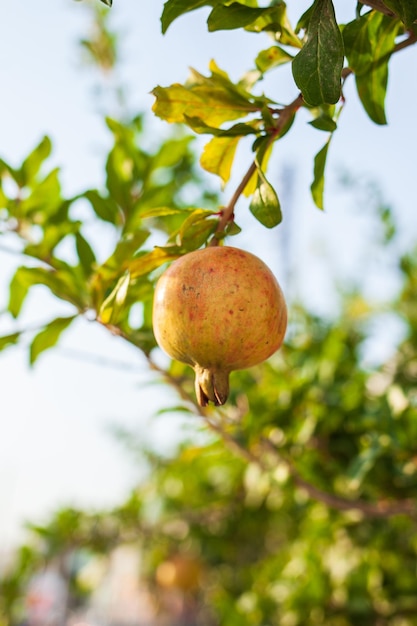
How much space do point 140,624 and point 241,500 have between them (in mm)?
5930

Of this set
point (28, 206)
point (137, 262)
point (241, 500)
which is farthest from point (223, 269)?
point (241, 500)

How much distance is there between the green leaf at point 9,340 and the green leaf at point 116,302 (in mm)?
275

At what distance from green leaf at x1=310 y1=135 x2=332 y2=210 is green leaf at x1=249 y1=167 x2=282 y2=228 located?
11cm

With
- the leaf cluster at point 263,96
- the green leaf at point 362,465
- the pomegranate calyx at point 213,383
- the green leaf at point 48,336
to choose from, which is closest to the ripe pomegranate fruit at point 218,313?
the pomegranate calyx at point 213,383

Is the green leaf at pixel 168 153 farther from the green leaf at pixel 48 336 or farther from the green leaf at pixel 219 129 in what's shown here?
the green leaf at pixel 219 129

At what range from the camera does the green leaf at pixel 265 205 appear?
2.36 ft

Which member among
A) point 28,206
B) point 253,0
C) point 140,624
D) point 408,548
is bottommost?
point 140,624

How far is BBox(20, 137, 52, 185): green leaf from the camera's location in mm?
1236

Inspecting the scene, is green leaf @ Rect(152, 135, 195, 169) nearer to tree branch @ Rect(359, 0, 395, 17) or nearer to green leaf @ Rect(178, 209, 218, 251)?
green leaf @ Rect(178, 209, 218, 251)

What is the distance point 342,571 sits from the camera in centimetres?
216

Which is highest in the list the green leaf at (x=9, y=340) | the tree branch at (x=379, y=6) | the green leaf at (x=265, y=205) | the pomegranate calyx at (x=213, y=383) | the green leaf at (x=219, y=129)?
the tree branch at (x=379, y=6)

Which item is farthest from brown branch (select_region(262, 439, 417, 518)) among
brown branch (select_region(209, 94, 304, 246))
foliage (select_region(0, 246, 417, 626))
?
brown branch (select_region(209, 94, 304, 246))

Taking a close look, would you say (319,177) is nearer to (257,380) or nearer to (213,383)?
(213,383)

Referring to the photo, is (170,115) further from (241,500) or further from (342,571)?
(241,500)
